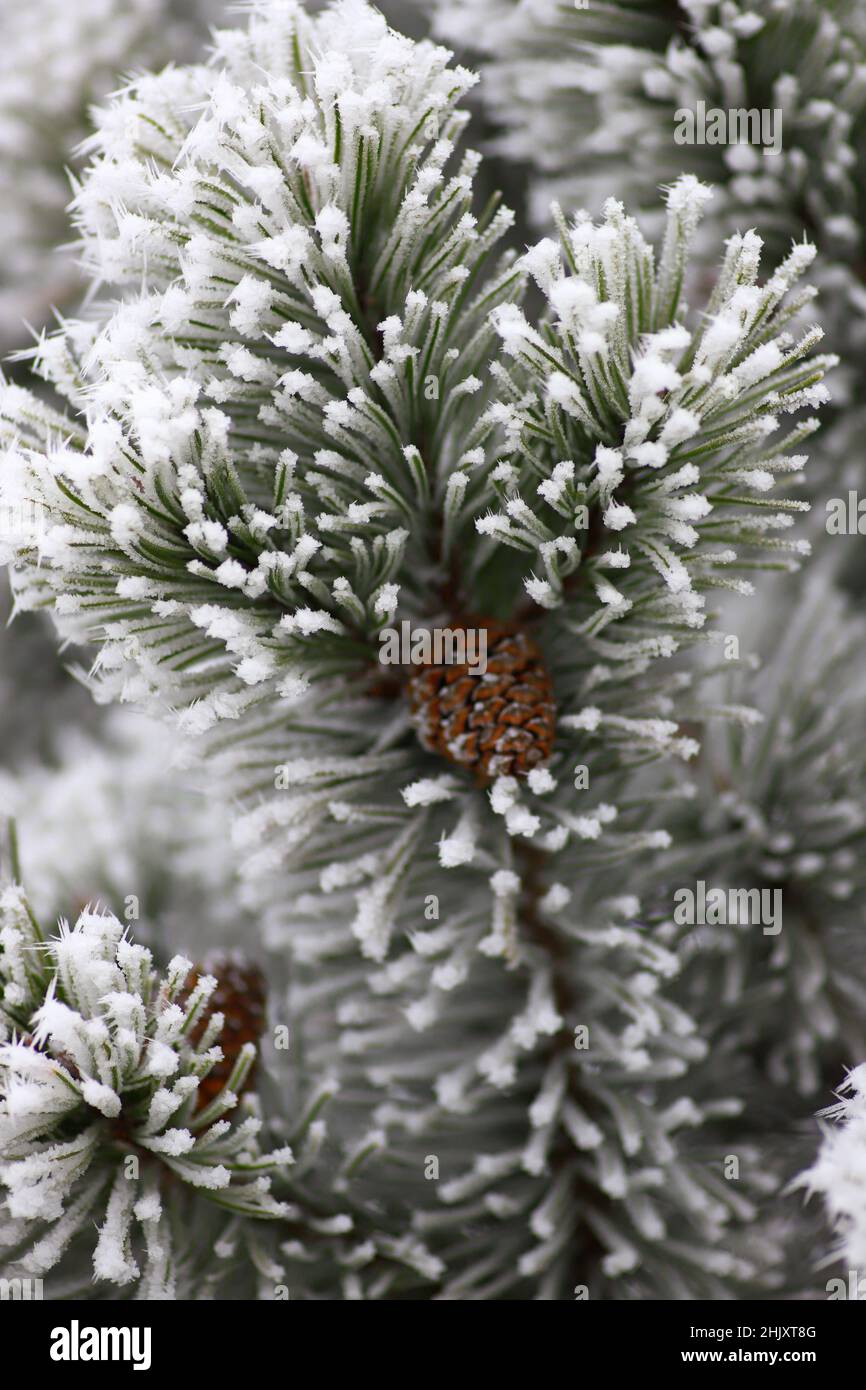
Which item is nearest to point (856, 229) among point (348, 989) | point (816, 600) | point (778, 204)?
point (778, 204)

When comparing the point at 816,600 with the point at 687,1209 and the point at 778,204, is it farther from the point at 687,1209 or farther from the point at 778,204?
the point at 687,1209

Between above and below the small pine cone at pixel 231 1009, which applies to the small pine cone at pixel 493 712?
above

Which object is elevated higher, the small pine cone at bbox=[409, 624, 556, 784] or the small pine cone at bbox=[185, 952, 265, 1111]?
the small pine cone at bbox=[409, 624, 556, 784]

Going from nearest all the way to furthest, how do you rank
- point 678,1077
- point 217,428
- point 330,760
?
1. point 217,428
2. point 330,760
3. point 678,1077

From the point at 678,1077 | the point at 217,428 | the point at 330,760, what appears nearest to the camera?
the point at 217,428
